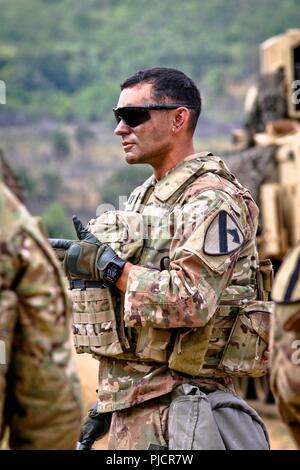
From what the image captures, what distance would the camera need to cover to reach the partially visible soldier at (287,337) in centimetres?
435

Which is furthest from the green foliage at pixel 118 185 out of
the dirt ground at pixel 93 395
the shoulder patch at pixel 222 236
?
the shoulder patch at pixel 222 236

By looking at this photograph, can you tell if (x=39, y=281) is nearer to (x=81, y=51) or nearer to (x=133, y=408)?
(x=133, y=408)

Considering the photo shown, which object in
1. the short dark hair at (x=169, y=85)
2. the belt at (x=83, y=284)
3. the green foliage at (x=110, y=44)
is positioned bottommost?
the belt at (x=83, y=284)

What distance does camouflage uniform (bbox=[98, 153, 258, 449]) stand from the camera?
550 centimetres

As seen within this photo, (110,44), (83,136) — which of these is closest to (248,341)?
(83,136)

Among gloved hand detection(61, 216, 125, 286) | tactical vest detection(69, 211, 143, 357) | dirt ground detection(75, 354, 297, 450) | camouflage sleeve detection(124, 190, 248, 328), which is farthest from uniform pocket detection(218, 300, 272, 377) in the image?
dirt ground detection(75, 354, 297, 450)

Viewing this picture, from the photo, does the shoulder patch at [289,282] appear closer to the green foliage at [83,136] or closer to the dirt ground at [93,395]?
the dirt ground at [93,395]

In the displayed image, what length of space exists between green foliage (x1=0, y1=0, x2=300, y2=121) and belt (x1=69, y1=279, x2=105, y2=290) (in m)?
63.8

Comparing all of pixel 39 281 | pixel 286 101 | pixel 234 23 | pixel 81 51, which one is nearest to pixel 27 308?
pixel 39 281

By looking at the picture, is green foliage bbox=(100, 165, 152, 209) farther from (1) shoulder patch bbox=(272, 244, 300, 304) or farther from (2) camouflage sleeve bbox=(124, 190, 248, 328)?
(1) shoulder patch bbox=(272, 244, 300, 304)

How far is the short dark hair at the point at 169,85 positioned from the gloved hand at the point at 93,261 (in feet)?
2.46

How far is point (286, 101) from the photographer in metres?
20.2

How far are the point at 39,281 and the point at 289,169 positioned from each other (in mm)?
13725

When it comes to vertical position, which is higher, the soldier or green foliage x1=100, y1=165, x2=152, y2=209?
green foliage x1=100, y1=165, x2=152, y2=209
